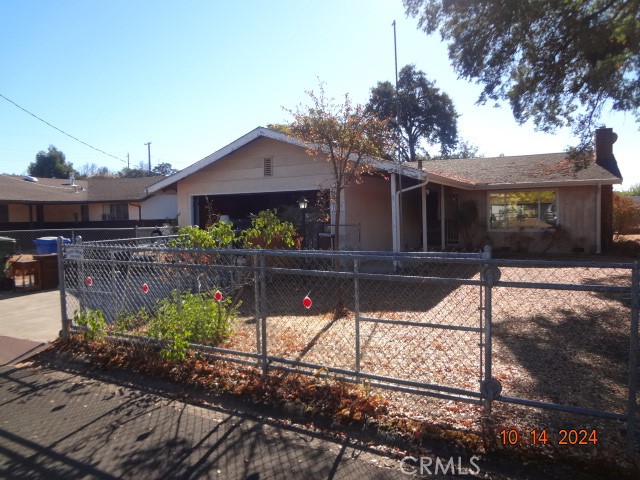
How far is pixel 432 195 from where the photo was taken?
19.7m

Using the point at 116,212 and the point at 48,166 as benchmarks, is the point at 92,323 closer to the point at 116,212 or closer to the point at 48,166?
the point at 116,212

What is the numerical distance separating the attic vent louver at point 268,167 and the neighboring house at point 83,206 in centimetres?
1317

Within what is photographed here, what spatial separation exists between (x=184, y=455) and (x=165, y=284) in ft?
10.1

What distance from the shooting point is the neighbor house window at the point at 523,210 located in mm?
17406

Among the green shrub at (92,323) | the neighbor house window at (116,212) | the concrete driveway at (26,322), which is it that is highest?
the neighbor house window at (116,212)

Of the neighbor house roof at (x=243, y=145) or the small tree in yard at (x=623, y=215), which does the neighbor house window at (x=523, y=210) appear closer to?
the small tree in yard at (x=623, y=215)

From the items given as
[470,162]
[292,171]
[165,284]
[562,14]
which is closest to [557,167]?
[470,162]

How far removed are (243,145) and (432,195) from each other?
877cm

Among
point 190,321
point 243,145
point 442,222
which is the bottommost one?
point 190,321

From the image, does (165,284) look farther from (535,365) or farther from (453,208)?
(453,208)

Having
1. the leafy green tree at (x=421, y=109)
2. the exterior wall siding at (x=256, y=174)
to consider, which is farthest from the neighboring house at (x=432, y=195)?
the leafy green tree at (x=421, y=109)

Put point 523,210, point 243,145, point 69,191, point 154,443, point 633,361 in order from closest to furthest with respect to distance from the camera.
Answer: point 633,361, point 154,443, point 243,145, point 523,210, point 69,191

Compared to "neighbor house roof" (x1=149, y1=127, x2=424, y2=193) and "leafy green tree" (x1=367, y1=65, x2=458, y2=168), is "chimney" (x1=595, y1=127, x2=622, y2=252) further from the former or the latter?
"leafy green tree" (x1=367, y1=65, x2=458, y2=168)

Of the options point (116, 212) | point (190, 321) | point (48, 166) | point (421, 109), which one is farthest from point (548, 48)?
point (48, 166)
